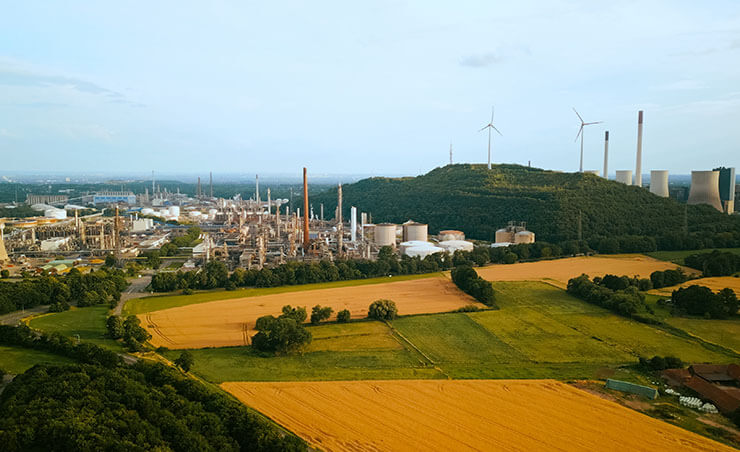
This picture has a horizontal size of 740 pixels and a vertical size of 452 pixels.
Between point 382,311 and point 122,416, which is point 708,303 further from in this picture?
point 122,416

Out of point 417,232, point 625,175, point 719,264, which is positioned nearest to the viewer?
point 719,264

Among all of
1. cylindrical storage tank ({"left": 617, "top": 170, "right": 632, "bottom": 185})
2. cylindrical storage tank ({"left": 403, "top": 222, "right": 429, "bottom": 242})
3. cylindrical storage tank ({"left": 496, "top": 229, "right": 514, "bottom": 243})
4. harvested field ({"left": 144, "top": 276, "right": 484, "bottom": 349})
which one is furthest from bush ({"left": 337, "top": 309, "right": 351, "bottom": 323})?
cylindrical storage tank ({"left": 617, "top": 170, "right": 632, "bottom": 185})

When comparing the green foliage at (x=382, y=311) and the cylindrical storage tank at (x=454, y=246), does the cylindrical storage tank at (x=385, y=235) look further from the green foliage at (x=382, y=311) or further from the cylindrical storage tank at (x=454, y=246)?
the green foliage at (x=382, y=311)

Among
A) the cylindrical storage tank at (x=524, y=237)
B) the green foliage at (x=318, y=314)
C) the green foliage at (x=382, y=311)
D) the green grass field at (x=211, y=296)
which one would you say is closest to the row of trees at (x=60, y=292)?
the green grass field at (x=211, y=296)

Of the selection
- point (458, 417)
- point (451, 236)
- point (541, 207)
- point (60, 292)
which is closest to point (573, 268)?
point (451, 236)

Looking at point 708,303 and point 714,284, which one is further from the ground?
point 708,303

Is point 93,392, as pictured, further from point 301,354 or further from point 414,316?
point 414,316

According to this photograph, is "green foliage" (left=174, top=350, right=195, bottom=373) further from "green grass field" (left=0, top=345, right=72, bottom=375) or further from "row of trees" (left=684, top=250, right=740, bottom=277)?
"row of trees" (left=684, top=250, right=740, bottom=277)
